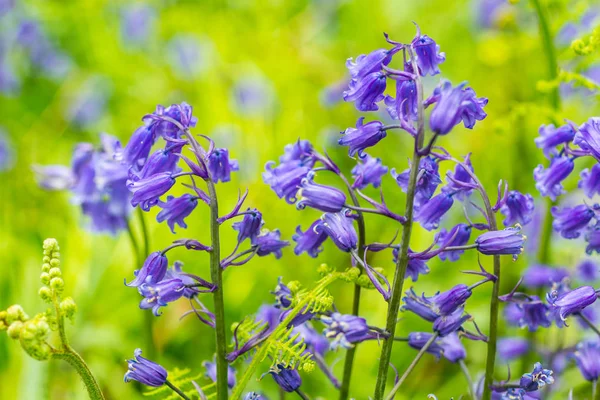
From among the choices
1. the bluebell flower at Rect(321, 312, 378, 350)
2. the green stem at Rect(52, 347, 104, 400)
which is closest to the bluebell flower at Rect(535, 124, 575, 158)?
the bluebell flower at Rect(321, 312, 378, 350)

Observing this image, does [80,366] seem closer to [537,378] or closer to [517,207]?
[537,378]

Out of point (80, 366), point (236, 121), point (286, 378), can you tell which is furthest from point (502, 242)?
point (236, 121)

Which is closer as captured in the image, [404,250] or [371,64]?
[404,250]

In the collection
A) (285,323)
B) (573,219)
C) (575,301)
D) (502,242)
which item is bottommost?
(285,323)

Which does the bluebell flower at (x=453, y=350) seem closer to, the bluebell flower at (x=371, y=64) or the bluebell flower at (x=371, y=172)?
the bluebell flower at (x=371, y=172)

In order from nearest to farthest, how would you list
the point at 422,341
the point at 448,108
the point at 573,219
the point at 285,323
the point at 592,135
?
the point at 448,108 < the point at 285,323 < the point at 592,135 < the point at 422,341 < the point at 573,219

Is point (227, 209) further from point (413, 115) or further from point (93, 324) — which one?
point (413, 115)
